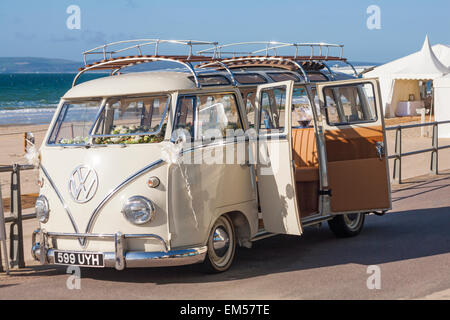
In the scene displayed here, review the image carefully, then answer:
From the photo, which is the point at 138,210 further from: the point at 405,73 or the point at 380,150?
the point at 405,73

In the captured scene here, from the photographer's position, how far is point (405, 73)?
36781mm

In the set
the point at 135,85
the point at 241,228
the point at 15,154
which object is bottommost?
the point at 15,154

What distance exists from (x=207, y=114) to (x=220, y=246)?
1.46 meters

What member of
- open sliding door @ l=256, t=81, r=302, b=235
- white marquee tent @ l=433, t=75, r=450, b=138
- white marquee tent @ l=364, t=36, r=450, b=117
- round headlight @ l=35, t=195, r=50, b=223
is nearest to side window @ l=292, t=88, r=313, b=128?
open sliding door @ l=256, t=81, r=302, b=235

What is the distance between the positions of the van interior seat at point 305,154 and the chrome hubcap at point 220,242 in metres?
1.96

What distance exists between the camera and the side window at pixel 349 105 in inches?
385

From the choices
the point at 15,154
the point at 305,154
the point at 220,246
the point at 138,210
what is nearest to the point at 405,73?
the point at 15,154

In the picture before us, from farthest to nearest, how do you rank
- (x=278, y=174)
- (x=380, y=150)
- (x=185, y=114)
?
(x=380, y=150), (x=278, y=174), (x=185, y=114)

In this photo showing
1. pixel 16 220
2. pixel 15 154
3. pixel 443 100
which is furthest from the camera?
pixel 443 100

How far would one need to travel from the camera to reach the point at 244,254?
9.05 meters

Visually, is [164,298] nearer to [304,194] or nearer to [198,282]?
[198,282]

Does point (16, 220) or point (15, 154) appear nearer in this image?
point (16, 220)

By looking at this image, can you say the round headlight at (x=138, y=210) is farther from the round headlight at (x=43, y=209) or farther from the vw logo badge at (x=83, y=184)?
the round headlight at (x=43, y=209)
